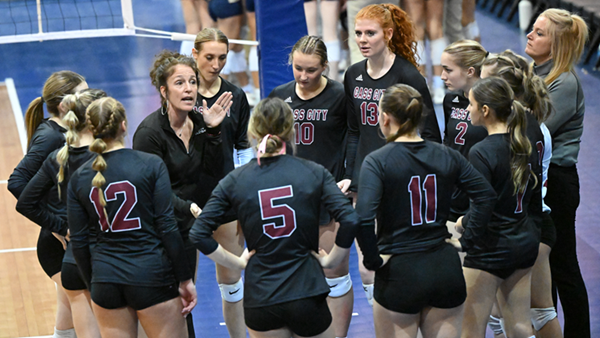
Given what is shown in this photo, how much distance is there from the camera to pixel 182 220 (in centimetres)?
392

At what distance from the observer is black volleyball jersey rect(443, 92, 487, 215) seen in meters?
4.00

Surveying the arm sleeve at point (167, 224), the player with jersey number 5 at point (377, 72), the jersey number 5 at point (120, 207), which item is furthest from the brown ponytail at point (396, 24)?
the jersey number 5 at point (120, 207)

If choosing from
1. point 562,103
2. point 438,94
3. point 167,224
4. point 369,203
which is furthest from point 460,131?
point 438,94

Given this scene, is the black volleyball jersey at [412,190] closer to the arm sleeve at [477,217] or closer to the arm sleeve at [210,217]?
the arm sleeve at [477,217]

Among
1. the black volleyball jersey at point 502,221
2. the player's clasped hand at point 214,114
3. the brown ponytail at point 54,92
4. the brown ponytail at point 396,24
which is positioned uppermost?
the brown ponytail at point 396,24

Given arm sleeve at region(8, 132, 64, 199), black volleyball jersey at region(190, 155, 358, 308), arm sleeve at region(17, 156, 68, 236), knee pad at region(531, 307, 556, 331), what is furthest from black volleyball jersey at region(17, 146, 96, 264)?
knee pad at region(531, 307, 556, 331)

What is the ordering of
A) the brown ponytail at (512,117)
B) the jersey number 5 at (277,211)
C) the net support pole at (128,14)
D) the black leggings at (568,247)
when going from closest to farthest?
the jersey number 5 at (277,211) < the brown ponytail at (512,117) < the black leggings at (568,247) < the net support pole at (128,14)

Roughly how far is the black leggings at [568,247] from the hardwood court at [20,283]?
3300 millimetres

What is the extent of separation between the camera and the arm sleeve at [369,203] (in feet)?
10.5

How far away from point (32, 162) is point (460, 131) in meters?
2.32

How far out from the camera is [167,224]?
11.1 feet

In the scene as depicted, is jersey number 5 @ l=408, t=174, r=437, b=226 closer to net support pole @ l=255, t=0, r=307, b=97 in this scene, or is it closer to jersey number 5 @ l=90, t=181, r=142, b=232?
jersey number 5 @ l=90, t=181, r=142, b=232

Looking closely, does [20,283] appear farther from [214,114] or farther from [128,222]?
[128,222]

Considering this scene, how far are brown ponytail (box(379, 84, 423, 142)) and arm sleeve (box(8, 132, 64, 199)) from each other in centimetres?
182
